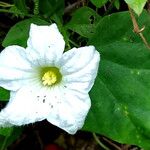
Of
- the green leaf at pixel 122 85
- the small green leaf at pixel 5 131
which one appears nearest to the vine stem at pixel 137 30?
the green leaf at pixel 122 85

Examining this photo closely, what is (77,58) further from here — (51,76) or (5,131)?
(5,131)

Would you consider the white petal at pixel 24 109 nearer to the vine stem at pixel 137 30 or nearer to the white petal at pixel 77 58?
the white petal at pixel 77 58

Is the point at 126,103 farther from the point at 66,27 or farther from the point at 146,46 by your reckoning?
the point at 66,27

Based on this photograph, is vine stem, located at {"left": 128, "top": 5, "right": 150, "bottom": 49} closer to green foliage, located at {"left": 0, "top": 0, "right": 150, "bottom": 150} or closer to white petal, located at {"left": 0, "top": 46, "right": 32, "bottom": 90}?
green foliage, located at {"left": 0, "top": 0, "right": 150, "bottom": 150}

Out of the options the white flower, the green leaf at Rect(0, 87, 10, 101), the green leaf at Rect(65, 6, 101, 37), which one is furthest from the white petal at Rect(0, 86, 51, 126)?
the green leaf at Rect(65, 6, 101, 37)

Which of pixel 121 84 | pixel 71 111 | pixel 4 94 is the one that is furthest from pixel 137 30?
pixel 4 94
